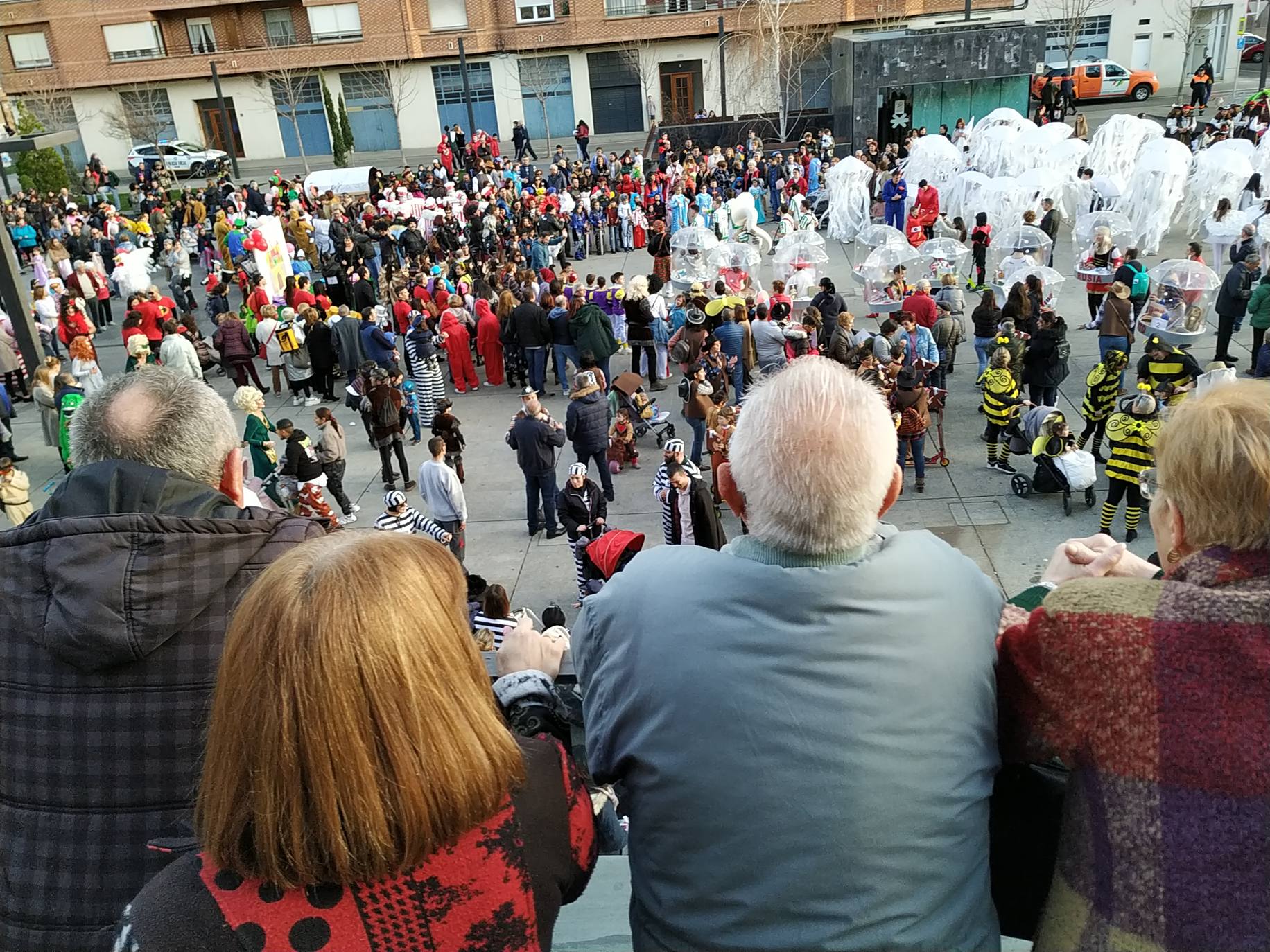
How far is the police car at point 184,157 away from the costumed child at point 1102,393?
118 feet

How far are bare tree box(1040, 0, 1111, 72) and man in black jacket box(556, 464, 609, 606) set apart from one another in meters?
30.4

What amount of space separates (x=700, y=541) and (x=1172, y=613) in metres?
6.84

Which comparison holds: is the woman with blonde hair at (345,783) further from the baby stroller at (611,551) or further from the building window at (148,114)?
the building window at (148,114)

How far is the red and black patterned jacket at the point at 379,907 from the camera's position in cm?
135

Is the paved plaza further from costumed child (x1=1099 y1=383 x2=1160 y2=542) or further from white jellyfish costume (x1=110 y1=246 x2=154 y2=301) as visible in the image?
white jellyfish costume (x1=110 y1=246 x2=154 y2=301)

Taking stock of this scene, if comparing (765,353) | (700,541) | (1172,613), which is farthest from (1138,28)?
(1172,613)

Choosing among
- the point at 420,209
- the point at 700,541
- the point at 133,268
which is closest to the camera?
the point at 700,541

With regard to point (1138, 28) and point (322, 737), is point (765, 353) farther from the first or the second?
point (1138, 28)

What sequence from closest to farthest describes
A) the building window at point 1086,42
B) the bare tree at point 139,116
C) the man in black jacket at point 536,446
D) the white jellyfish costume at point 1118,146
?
1. the man in black jacket at point 536,446
2. the white jellyfish costume at point 1118,146
3. the building window at point 1086,42
4. the bare tree at point 139,116

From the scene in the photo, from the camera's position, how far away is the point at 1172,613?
1371 mm

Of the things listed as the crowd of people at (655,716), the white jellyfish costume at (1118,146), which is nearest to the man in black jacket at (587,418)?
the crowd of people at (655,716)

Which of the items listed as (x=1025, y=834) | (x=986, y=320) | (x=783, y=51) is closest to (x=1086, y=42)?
(x=783, y=51)

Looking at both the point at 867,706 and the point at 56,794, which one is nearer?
the point at 867,706

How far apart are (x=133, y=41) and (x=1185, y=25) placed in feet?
138
